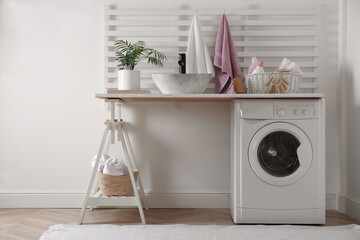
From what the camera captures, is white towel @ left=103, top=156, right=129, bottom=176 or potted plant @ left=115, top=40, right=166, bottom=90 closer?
white towel @ left=103, top=156, right=129, bottom=176

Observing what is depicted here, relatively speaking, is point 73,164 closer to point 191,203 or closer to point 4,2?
point 191,203

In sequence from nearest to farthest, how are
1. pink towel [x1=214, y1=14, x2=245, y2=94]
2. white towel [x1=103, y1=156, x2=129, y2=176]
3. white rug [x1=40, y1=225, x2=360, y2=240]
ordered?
white rug [x1=40, y1=225, x2=360, y2=240] < white towel [x1=103, y1=156, x2=129, y2=176] < pink towel [x1=214, y1=14, x2=245, y2=94]

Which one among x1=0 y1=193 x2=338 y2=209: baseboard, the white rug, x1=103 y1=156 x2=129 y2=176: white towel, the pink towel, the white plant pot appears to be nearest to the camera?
the white rug

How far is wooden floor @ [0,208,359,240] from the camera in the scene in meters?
2.27

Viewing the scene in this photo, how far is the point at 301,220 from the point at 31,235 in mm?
1707

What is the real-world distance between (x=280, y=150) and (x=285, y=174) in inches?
6.4

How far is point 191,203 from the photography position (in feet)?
9.04

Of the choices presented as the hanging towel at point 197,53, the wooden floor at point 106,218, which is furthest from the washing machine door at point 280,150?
the hanging towel at point 197,53

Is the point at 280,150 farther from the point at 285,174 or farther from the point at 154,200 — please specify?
the point at 154,200

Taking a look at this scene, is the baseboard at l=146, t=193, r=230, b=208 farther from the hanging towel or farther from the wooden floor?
the hanging towel

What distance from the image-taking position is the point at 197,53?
8.75ft

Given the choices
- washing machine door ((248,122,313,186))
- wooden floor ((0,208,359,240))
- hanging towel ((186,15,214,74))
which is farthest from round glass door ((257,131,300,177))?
hanging towel ((186,15,214,74))

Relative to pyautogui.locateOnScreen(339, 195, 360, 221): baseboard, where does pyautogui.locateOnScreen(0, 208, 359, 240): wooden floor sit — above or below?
below

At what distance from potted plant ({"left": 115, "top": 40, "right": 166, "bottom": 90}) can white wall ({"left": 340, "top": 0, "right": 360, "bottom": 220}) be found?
1423mm
